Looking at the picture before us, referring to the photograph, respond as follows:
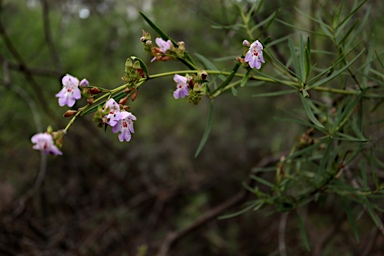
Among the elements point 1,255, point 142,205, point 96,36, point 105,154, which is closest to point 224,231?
point 142,205

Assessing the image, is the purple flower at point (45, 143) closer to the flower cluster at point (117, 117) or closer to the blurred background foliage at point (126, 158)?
the flower cluster at point (117, 117)

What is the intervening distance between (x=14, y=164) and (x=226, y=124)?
7.12 ft

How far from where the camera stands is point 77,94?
1026 millimetres

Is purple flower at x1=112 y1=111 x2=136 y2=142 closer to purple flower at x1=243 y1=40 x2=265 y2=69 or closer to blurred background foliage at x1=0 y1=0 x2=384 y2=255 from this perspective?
purple flower at x1=243 y1=40 x2=265 y2=69

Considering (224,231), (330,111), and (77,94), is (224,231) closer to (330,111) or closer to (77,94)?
(330,111)

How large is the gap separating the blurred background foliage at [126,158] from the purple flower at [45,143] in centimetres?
166

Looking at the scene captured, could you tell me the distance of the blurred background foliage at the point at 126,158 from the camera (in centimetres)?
285

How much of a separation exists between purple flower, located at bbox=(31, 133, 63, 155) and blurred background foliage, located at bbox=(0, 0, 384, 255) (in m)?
1.66

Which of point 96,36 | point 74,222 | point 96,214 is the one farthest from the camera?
point 96,36

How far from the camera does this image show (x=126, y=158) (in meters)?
3.65

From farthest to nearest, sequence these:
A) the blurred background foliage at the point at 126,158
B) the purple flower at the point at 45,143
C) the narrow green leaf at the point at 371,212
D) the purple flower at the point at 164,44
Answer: the blurred background foliage at the point at 126,158
the narrow green leaf at the point at 371,212
the purple flower at the point at 164,44
the purple flower at the point at 45,143

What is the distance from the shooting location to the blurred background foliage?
9.34 feet

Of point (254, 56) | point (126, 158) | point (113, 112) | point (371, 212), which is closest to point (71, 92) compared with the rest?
point (113, 112)

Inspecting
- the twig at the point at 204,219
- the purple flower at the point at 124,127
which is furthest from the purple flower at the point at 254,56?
the twig at the point at 204,219
